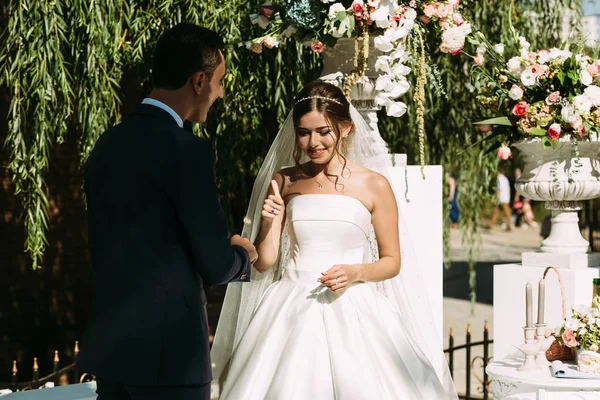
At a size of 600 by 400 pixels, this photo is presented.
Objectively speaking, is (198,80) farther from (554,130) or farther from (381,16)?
(554,130)

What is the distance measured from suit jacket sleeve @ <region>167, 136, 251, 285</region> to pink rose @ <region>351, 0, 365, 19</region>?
1932 mm

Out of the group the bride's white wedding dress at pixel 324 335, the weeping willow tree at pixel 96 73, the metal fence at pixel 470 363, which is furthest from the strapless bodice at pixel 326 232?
the metal fence at pixel 470 363

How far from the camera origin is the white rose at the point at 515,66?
5262 millimetres

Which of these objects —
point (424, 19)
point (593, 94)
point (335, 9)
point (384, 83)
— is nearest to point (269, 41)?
point (335, 9)

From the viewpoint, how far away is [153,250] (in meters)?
2.55

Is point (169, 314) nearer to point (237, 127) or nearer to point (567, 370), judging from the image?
point (567, 370)

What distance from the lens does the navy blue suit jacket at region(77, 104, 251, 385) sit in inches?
99.9

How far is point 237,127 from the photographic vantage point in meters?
6.01

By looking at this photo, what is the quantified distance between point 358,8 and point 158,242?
2.12 meters

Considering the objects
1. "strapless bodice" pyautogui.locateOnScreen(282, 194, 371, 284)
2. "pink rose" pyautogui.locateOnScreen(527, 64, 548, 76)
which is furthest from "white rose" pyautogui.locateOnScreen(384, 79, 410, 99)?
"pink rose" pyautogui.locateOnScreen(527, 64, 548, 76)

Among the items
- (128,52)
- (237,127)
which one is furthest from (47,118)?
(237,127)

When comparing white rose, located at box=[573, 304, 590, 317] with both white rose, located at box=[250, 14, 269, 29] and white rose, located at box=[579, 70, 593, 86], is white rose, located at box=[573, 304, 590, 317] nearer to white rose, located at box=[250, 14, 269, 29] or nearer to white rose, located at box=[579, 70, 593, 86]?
white rose, located at box=[579, 70, 593, 86]

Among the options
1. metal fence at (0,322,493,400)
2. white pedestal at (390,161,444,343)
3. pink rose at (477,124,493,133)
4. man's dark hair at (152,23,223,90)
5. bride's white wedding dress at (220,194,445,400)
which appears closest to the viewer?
man's dark hair at (152,23,223,90)

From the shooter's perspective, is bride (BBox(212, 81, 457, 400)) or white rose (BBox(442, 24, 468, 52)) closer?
bride (BBox(212, 81, 457, 400))
